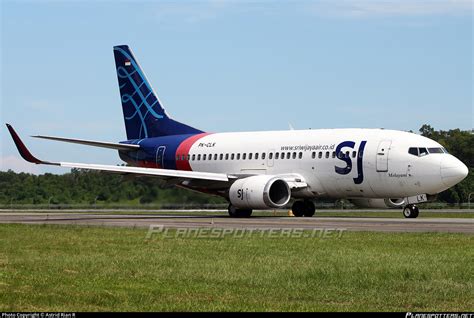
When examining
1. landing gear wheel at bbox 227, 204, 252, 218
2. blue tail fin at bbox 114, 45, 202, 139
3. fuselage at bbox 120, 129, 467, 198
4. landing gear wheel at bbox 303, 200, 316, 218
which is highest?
blue tail fin at bbox 114, 45, 202, 139

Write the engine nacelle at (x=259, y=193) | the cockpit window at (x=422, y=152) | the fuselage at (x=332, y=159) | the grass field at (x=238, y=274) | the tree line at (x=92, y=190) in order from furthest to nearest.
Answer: the engine nacelle at (x=259, y=193), the cockpit window at (x=422, y=152), the fuselage at (x=332, y=159), the tree line at (x=92, y=190), the grass field at (x=238, y=274)

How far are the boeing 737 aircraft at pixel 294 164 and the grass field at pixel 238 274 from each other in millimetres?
14612

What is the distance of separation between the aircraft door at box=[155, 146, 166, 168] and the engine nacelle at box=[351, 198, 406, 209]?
10440 mm

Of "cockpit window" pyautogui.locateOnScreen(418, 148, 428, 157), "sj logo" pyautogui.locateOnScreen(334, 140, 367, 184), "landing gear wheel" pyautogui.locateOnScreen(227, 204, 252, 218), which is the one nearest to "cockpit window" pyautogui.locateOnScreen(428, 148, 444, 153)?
"cockpit window" pyautogui.locateOnScreen(418, 148, 428, 157)

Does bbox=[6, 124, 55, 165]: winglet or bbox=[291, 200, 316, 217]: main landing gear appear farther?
bbox=[291, 200, 316, 217]: main landing gear

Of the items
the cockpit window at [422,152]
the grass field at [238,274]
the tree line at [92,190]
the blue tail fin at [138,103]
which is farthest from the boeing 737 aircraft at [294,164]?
the grass field at [238,274]

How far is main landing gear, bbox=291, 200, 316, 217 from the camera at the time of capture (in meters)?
45.8

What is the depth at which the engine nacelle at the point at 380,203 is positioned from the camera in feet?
143

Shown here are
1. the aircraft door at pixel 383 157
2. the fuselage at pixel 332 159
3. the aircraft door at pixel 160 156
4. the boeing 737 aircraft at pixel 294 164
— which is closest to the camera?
the fuselage at pixel 332 159

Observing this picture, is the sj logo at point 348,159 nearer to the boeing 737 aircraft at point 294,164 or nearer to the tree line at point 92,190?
the boeing 737 aircraft at point 294,164

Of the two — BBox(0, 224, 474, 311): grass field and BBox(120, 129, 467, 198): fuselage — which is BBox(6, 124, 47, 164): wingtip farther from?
BBox(0, 224, 474, 311): grass field

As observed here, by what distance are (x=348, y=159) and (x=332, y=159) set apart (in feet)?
2.99

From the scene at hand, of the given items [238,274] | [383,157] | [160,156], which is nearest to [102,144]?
[160,156]

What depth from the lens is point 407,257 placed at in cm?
2006
